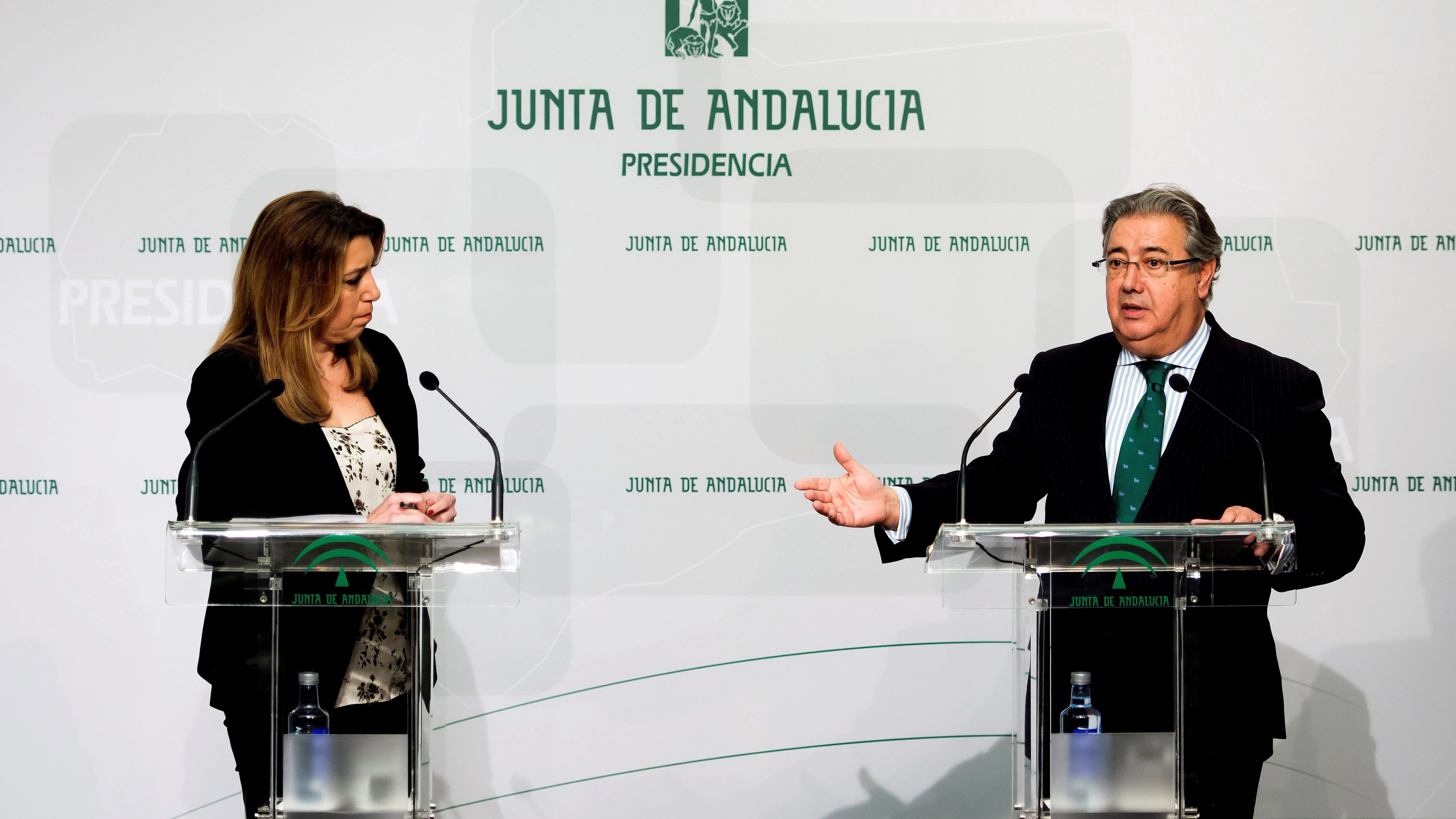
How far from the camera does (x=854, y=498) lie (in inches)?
115

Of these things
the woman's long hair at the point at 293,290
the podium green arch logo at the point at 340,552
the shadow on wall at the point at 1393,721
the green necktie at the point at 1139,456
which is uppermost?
the woman's long hair at the point at 293,290

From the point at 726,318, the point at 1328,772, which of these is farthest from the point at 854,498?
the point at 1328,772

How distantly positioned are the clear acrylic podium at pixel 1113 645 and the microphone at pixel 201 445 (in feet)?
4.62

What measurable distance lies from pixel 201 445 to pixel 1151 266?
7.54 feet

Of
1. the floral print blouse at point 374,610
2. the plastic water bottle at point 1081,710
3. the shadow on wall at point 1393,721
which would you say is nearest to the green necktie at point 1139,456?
the plastic water bottle at point 1081,710

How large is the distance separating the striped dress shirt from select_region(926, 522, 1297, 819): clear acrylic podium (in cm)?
57

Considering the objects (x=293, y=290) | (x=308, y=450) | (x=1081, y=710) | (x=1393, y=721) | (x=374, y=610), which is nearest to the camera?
(x=1081, y=710)

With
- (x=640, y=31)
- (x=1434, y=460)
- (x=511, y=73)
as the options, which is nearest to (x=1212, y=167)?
(x=1434, y=460)

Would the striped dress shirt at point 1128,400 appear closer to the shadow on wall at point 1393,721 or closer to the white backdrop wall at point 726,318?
the white backdrop wall at point 726,318

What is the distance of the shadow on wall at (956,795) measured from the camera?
164 inches

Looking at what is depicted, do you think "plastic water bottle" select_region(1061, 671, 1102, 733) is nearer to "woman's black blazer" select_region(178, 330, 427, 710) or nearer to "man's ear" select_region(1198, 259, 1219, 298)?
"man's ear" select_region(1198, 259, 1219, 298)

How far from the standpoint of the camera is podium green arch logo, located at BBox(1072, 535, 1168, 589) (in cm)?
240

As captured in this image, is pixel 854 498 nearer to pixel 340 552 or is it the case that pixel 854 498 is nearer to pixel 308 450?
pixel 340 552

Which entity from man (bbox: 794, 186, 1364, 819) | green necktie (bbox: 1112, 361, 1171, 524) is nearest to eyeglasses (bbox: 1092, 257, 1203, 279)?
man (bbox: 794, 186, 1364, 819)
